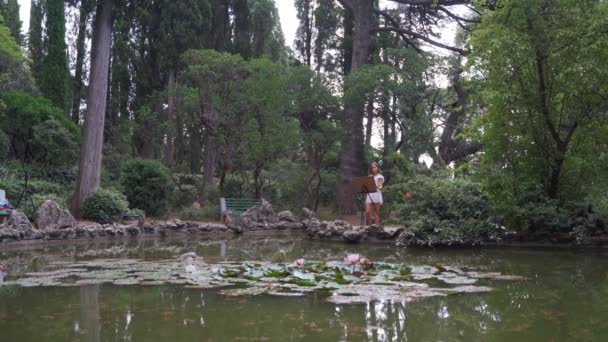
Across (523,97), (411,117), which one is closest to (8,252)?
(523,97)

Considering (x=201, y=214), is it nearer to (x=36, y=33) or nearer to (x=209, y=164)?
(x=209, y=164)

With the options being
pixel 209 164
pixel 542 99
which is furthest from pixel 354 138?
pixel 542 99

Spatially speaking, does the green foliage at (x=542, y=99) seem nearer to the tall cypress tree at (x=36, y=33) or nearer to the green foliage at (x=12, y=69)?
the green foliage at (x=12, y=69)

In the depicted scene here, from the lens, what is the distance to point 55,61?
22828mm

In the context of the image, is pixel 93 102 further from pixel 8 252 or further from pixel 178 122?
pixel 8 252

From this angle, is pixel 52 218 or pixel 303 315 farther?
pixel 52 218

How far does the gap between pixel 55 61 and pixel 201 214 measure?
12732 millimetres

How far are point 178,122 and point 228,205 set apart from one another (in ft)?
17.1

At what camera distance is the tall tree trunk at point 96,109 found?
13055mm

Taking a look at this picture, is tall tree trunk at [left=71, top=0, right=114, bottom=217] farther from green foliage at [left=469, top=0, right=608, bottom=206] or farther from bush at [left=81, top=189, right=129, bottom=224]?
green foliage at [left=469, top=0, right=608, bottom=206]

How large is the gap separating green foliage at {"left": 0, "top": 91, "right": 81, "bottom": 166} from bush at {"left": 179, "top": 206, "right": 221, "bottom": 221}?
17.5ft

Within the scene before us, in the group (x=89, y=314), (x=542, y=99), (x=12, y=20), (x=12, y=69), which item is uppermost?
(x=12, y=20)

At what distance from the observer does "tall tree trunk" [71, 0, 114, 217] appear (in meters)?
13.1

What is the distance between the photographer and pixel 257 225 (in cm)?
1258
